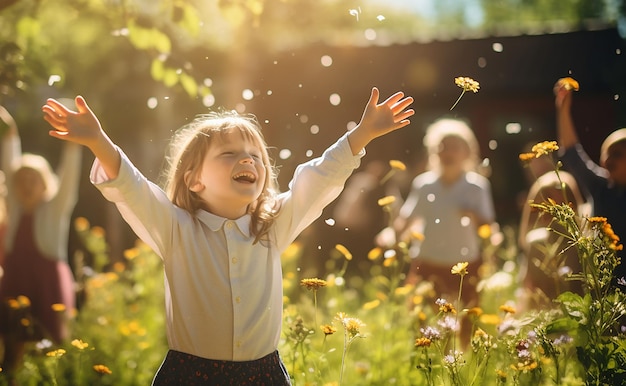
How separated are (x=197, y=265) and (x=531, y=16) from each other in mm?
33605

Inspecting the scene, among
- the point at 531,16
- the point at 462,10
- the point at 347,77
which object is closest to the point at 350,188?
the point at 347,77

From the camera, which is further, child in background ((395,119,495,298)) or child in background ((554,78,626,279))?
child in background ((395,119,495,298))

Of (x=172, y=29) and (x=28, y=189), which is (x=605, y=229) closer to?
(x=172, y=29)

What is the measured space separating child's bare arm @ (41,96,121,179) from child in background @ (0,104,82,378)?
9.92 ft

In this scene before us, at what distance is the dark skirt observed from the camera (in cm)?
259

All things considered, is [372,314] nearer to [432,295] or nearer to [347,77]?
[432,295]

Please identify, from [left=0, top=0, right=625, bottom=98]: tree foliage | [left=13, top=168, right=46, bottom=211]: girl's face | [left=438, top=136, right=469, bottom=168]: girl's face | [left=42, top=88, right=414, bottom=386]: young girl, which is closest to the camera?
[left=42, top=88, right=414, bottom=386]: young girl

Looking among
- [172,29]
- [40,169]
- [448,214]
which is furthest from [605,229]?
[40,169]

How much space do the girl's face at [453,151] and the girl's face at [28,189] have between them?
2952 mm

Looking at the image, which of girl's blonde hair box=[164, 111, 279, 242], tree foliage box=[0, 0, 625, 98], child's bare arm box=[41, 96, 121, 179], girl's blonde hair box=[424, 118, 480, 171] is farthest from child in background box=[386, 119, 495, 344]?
child's bare arm box=[41, 96, 121, 179]

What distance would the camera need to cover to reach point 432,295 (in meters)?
4.53

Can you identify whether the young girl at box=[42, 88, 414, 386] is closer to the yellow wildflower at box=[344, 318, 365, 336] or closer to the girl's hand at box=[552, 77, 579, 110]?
the yellow wildflower at box=[344, 318, 365, 336]

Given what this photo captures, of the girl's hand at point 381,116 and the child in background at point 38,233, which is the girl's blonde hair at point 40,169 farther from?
the girl's hand at point 381,116

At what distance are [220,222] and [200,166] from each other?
0.23m
